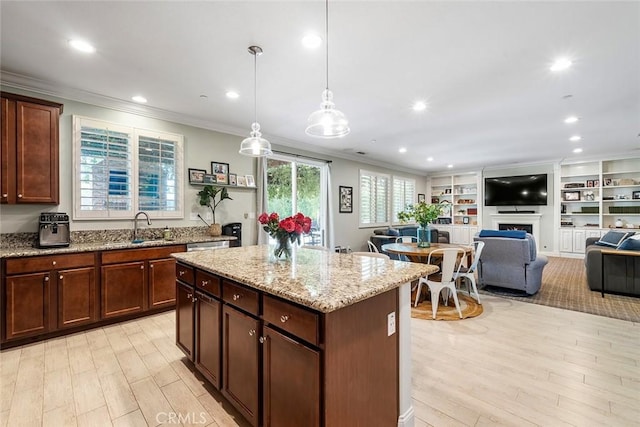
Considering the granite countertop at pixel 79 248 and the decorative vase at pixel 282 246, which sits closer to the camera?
the decorative vase at pixel 282 246

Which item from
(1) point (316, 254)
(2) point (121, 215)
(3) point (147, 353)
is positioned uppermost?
(2) point (121, 215)

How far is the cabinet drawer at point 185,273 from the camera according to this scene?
2.35m

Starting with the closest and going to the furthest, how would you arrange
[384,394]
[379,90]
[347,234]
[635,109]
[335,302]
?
1. [335,302]
2. [384,394]
3. [379,90]
4. [635,109]
5. [347,234]

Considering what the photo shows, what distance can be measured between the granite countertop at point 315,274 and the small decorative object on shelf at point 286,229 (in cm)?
11

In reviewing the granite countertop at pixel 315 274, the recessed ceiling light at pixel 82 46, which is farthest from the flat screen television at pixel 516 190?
the recessed ceiling light at pixel 82 46

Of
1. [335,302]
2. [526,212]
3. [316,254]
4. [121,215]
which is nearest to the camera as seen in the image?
[335,302]

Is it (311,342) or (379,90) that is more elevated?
(379,90)

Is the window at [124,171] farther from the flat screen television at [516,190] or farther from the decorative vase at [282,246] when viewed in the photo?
the flat screen television at [516,190]

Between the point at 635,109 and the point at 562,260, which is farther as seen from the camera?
the point at 562,260

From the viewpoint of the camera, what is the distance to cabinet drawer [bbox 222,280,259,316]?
1.64m

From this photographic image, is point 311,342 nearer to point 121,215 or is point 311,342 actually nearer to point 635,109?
point 121,215

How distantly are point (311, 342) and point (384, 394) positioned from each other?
65cm

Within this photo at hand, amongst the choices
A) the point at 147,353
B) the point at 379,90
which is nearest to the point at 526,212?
the point at 379,90

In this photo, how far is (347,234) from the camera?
7.25 metres
